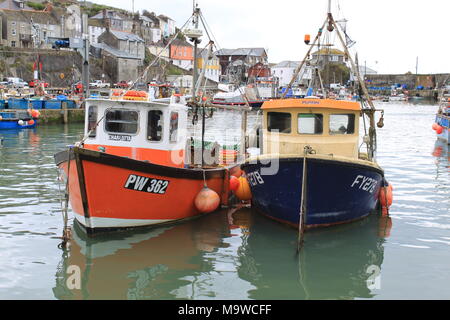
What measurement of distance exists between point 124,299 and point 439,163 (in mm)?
19510

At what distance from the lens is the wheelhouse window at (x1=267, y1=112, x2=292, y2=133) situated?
11727 millimetres

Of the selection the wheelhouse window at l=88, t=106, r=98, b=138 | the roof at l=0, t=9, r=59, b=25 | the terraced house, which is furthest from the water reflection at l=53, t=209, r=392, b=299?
the roof at l=0, t=9, r=59, b=25

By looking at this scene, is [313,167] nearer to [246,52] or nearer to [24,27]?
[24,27]

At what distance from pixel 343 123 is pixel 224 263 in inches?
190

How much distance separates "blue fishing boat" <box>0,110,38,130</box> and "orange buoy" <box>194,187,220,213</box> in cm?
2601

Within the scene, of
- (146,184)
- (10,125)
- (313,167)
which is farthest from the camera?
(10,125)

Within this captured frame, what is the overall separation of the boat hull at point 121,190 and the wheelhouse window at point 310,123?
2.71m

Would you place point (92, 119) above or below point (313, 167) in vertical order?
above

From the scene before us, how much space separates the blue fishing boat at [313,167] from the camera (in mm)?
10242

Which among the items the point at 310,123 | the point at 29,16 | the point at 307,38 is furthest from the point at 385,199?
the point at 29,16

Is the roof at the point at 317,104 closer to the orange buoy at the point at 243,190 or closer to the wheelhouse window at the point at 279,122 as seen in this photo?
the wheelhouse window at the point at 279,122

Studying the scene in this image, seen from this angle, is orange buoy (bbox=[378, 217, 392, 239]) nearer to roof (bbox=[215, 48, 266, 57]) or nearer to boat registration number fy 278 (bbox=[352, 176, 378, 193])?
boat registration number fy 278 (bbox=[352, 176, 378, 193])

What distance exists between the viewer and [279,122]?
39.3 feet
